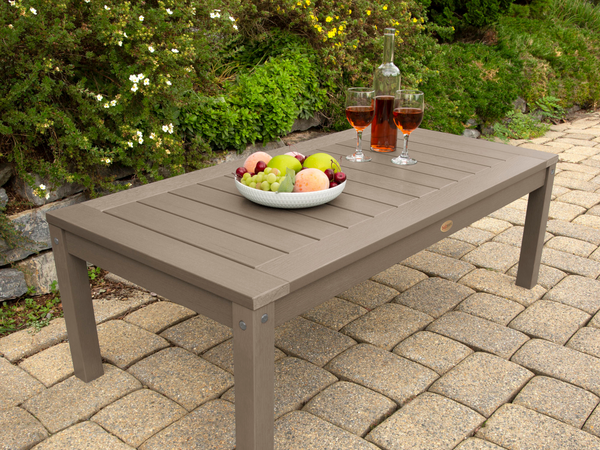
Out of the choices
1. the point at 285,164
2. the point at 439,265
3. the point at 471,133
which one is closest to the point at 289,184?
the point at 285,164

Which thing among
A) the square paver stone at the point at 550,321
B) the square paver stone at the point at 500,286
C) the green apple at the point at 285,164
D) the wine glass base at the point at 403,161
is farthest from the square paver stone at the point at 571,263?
the green apple at the point at 285,164

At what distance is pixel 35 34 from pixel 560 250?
9.83 feet

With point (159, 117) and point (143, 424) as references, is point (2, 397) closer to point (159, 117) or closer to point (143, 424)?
point (143, 424)

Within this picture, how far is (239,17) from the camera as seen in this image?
4.18 m

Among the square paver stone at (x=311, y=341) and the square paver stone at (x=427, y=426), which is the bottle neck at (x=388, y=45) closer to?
the square paver stone at (x=311, y=341)

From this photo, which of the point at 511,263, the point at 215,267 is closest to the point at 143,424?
the point at 215,267

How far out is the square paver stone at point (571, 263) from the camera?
2.99 metres

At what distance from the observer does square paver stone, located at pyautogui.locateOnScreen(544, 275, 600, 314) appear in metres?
2.68

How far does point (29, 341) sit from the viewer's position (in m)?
2.42

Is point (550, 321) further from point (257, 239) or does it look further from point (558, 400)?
point (257, 239)

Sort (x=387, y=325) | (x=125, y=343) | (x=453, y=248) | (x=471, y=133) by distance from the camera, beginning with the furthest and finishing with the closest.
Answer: (x=471, y=133)
(x=453, y=248)
(x=387, y=325)
(x=125, y=343)

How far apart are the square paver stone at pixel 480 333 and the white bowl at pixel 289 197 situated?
95 centimetres

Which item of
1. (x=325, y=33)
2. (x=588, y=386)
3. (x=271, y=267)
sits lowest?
(x=588, y=386)

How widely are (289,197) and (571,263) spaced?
1988 mm
